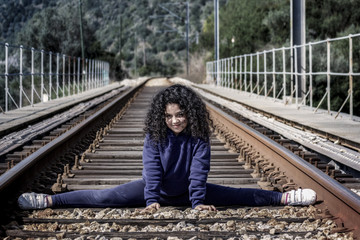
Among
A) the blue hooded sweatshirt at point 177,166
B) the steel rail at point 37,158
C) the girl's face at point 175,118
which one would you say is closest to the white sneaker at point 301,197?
the blue hooded sweatshirt at point 177,166

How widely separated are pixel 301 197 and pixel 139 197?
1182 mm

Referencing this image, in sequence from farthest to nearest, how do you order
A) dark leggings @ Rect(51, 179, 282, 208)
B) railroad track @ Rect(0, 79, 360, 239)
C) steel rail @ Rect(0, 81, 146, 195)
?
steel rail @ Rect(0, 81, 146, 195) → dark leggings @ Rect(51, 179, 282, 208) → railroad track @ Rect(0, 79, 360, 239)

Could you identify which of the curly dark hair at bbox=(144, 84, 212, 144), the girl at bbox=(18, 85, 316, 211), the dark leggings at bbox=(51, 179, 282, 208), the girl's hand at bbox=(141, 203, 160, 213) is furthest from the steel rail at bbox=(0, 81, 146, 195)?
the curly dark hair at bbox=(144, 84, 212, 144)

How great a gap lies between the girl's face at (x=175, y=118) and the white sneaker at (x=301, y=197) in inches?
38.5

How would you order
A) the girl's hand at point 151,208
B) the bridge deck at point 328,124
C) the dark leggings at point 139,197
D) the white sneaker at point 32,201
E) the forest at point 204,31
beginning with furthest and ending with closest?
the forest at point 204,31, the bridge deck at point 328,124, the dark leggings at point 139,197, the white sneaker at point 32,201, the girl's hand at point 151,208

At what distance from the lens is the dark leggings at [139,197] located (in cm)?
472

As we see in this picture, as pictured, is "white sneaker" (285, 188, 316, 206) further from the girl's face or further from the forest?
the forest

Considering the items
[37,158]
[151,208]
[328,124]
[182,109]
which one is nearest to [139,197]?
A: [151,208]

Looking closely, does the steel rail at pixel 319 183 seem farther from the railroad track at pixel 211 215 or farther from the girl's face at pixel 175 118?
the girl's face at pixel 175 118

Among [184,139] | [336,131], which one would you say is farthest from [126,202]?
[336,131]

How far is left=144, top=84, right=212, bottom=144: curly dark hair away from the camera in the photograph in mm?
4410

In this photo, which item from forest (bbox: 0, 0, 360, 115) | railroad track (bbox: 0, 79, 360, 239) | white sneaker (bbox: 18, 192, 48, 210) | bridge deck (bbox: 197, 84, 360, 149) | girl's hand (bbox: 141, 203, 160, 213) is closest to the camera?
railroad track (bbox: 0, 79, 360, 239)

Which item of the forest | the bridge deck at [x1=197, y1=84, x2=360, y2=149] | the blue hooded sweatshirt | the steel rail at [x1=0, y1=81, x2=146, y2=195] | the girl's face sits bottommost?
the bridge deck at [x1=197, y1=84, x2=360, y2=149]

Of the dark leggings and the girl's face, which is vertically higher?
the girl's face
